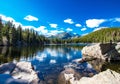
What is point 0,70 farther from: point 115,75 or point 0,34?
point 0,34

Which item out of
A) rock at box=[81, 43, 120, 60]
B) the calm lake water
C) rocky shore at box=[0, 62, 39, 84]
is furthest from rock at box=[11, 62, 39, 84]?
rock at box=[81, 43, 120, 60]

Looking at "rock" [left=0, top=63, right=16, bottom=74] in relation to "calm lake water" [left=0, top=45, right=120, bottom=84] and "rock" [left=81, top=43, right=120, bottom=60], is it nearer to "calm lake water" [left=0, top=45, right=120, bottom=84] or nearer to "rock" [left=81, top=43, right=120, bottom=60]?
"calm lake water" [left=0, top=45, right=120, bottom=84]

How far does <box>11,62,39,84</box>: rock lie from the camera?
1912 cm

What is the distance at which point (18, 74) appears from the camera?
2028 centimetres

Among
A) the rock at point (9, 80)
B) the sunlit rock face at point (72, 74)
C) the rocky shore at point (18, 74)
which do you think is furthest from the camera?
the sunlit rock face at point (72, 74)

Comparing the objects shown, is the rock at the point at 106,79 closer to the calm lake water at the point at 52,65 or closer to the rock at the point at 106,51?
the calm lake water at the point at 52,65

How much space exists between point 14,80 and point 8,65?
14.9 ft

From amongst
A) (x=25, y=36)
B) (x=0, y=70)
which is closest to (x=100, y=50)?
(x=0, y=70)

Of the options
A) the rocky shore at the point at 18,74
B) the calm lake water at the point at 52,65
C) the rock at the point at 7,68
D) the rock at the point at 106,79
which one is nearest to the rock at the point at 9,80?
the rocky shore at the point at 18,74

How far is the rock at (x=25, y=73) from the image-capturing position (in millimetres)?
19125

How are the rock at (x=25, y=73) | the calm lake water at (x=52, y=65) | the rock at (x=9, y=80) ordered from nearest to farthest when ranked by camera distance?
the rock at (x=9, y=80)
the rock at (x=25, y=73)
the calm lake water at (x=52, y=65)

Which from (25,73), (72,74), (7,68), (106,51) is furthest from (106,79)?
(106,51)

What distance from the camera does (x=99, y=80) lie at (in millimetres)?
13539

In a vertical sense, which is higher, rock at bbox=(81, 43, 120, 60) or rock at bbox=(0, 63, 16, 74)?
rock at bbox=(81, 43, 120, 60)
